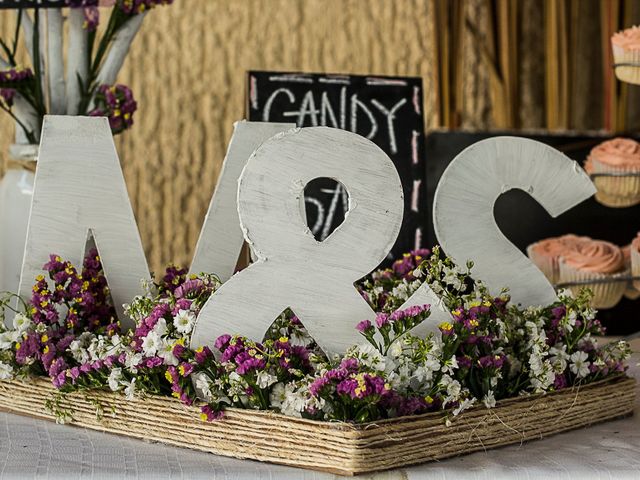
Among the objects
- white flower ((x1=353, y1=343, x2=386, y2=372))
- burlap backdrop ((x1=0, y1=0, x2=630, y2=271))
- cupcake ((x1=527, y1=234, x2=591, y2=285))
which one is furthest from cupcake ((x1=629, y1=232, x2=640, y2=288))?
burlap backdrop ((x1=0, y1=0, x2=630, y2=271))

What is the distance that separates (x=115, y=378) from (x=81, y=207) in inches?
10.5

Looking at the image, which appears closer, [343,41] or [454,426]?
[454,426]

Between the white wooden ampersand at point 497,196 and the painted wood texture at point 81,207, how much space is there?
40 cm

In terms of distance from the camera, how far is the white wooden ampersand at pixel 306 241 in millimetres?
1013

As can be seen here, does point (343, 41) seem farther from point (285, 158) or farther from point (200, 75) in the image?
point (285, 158)

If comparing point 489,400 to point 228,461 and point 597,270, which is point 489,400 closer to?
point 228,461

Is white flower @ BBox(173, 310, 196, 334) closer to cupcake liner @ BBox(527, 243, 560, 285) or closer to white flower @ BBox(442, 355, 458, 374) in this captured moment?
white flower @ BBox(442, 355, 458, 374)

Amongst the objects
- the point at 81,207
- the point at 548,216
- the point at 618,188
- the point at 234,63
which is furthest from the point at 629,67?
the point at 234,63

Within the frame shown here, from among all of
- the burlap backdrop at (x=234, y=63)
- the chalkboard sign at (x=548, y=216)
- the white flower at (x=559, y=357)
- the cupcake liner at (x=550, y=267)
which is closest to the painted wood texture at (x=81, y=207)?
the white flower at (x=559, y=357)

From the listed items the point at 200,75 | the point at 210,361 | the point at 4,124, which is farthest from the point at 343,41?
the point at 210,361

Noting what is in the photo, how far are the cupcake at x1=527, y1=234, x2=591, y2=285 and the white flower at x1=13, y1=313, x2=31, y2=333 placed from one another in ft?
3.78

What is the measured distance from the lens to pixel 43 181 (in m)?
1.19

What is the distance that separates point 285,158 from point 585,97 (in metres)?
2.50

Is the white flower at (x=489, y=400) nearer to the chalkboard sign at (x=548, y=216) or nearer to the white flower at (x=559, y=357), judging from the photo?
the white flower at (x=559, y=357)
